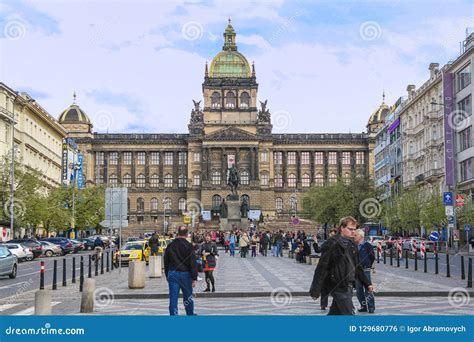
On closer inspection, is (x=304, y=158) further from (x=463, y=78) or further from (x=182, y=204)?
(x=463, y=78)

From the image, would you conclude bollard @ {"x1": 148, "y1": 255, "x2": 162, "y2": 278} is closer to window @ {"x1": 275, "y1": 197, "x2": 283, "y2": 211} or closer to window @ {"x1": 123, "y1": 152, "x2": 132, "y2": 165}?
window @ {"x1": 275, "y1": 197, "x2": 283, "y2": 211}

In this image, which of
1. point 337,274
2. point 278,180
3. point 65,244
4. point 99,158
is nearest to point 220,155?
point 278,180

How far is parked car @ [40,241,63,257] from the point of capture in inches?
2347

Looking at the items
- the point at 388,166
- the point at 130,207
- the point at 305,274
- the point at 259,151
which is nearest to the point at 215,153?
the point at 259,151

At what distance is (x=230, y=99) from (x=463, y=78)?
8530 cm

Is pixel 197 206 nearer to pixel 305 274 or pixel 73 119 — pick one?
pixel 73 119

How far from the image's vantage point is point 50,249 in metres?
60.2

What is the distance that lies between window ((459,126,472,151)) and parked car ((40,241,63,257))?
37100 millimetres

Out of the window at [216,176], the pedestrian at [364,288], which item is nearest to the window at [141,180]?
the window at [216,176]

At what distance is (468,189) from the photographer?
73.1m

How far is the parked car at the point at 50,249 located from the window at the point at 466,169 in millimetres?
36761

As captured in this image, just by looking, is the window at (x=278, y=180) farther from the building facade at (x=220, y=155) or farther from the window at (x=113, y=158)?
the window at (x=113, y=158)
